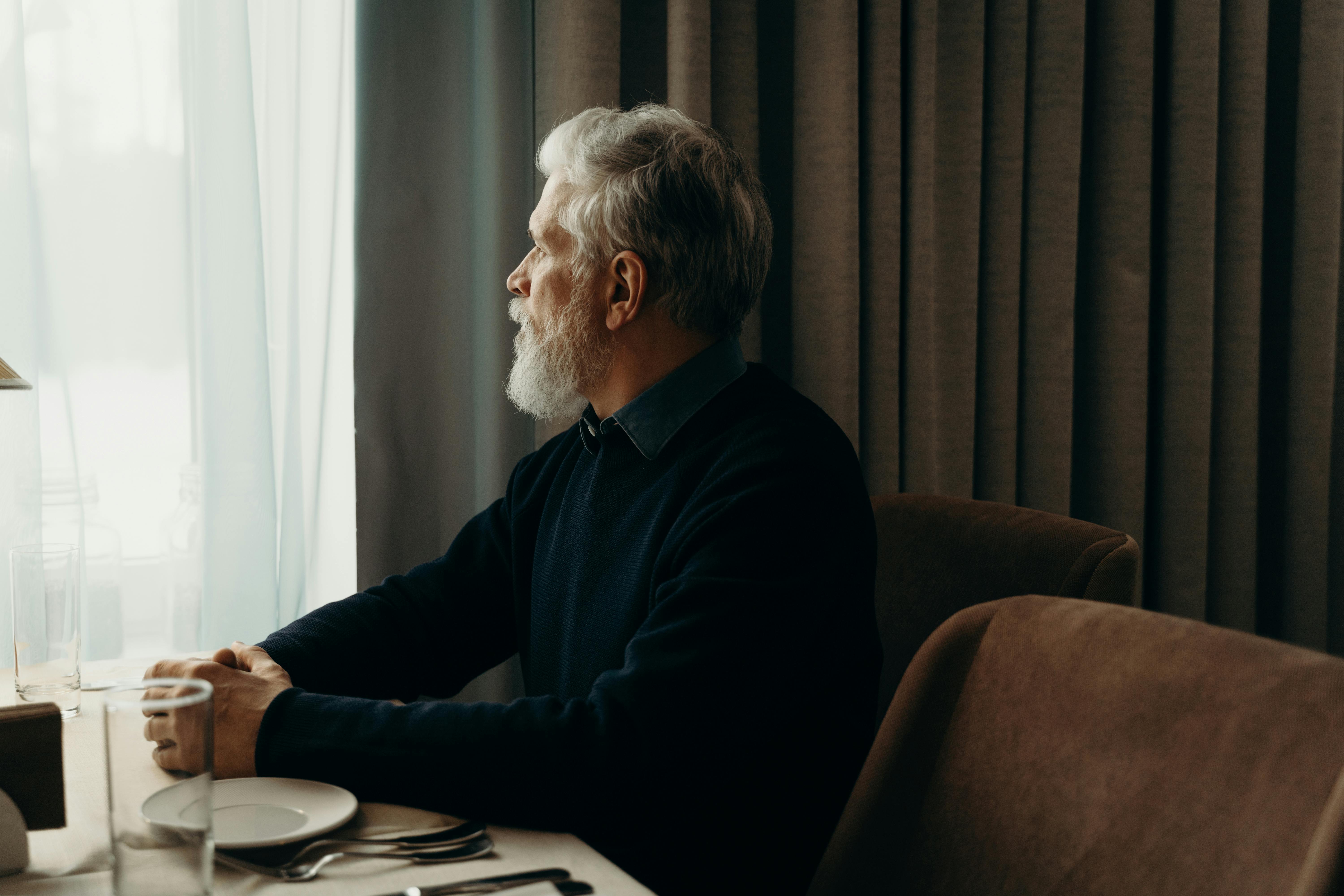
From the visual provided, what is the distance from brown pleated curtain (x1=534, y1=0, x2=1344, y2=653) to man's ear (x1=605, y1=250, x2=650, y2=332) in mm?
489

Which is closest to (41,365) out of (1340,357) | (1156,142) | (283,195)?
(283,195)

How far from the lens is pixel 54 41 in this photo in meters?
1.52

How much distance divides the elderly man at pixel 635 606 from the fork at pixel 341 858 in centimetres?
6

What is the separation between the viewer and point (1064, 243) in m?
2.10

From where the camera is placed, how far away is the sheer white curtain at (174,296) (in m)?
1.52

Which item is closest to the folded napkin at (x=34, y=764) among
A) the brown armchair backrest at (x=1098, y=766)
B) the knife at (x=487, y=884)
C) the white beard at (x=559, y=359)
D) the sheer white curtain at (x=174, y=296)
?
the knife at (x=487, y=884)

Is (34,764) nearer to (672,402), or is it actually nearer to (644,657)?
(644,657)

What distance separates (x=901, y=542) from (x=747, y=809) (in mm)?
552

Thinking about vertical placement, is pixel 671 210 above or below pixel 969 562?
above

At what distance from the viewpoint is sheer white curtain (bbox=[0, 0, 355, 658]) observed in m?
1.52


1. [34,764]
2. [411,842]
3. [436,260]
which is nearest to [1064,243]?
[436,260]

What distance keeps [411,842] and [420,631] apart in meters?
0.60

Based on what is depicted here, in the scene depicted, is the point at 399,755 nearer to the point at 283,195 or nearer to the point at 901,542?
the point at 901,542

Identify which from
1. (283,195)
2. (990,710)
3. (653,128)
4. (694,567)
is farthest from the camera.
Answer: (283,195)
